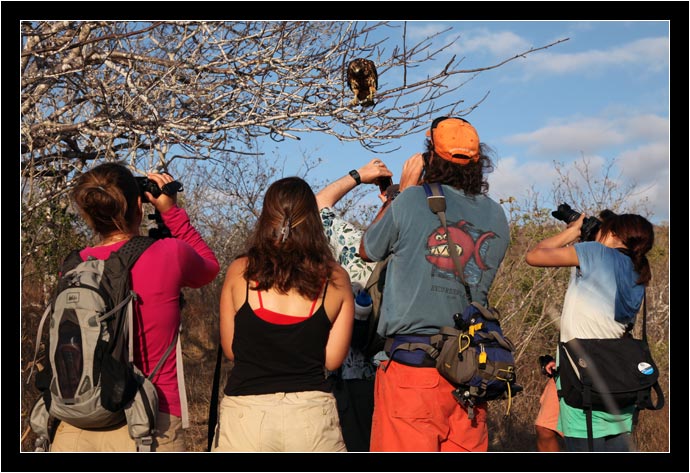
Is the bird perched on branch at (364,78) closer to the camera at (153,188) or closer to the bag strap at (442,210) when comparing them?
the bag strap at (442,210)

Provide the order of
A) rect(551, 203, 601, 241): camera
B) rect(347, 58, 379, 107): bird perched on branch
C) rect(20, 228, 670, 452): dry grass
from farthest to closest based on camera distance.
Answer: rect(20, 228, 670, 452): dry grass → rect(347, 58, 379, 107): bird perched on branch → rect(551, 203, 601, 241): camera

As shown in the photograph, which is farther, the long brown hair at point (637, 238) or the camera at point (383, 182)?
the long brown hair at point (637, 238)

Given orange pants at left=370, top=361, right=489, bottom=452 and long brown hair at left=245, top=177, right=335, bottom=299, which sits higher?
long brown hair at left=245, top=177, right=335, bottom=299

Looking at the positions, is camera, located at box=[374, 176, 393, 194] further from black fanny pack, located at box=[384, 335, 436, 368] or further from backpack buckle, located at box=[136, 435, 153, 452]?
backpack buckle, located at box=[136, 435, 153, 452]

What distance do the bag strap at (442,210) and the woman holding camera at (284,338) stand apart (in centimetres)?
48

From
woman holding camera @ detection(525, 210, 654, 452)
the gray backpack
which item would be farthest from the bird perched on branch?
the gray backpack

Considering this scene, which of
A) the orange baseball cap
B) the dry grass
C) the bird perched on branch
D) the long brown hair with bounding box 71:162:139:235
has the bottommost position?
the dry grass

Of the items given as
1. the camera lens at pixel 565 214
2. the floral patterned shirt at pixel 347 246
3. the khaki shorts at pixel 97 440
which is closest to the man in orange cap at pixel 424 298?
the floral patterned shirt at pixel 347 246

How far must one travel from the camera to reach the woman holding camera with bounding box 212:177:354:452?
8.60ft

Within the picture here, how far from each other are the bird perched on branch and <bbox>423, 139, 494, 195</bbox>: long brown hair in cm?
237

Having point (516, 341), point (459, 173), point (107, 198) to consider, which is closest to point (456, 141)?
point (459, 173)

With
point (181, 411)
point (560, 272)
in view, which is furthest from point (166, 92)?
point (560, 272)

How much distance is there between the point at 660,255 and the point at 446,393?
9.04m

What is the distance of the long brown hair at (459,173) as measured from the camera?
10.1 ft
